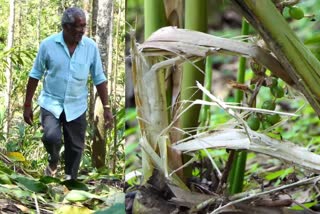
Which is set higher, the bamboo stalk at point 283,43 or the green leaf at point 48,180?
the bamboo stalk at point 283,43

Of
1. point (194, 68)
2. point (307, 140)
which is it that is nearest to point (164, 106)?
point (194, 68)

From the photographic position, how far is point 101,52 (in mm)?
Result: 659

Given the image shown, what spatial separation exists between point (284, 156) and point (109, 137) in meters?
0.22

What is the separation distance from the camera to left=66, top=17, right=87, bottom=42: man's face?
653mm

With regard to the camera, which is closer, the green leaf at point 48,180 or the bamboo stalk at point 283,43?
the bamboo stalk at point 283,43

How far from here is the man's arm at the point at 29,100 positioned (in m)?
0.66

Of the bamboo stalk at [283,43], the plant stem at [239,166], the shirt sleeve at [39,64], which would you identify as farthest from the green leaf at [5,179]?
the bamboo stalk at [283,43]

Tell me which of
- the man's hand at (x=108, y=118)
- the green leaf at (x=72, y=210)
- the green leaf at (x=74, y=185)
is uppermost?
the man's hand at (x=108, y=118)

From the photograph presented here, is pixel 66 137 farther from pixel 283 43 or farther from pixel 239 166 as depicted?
pixel 283 43

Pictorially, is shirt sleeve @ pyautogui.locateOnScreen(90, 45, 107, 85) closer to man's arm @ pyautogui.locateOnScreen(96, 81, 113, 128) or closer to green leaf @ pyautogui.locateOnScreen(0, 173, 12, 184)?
man's arm @ pyautogui.locateOnScreen(96, 81, 113, 128)

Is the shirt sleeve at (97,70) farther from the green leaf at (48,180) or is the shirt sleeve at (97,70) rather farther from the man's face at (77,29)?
the green leaf at (48,180)

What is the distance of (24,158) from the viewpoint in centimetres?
67

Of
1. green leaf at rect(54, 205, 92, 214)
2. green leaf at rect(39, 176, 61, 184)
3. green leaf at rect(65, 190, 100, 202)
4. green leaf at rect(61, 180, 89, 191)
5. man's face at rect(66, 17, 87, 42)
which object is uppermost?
man's face at rect(66, 17, 87, 42)

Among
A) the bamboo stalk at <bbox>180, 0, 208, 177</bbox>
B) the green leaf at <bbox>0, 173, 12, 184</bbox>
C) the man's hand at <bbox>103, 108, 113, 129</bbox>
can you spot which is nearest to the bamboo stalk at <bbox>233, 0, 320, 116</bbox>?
the bamboo stalk at <bbox>180, 0, 208, 177</bbox>
